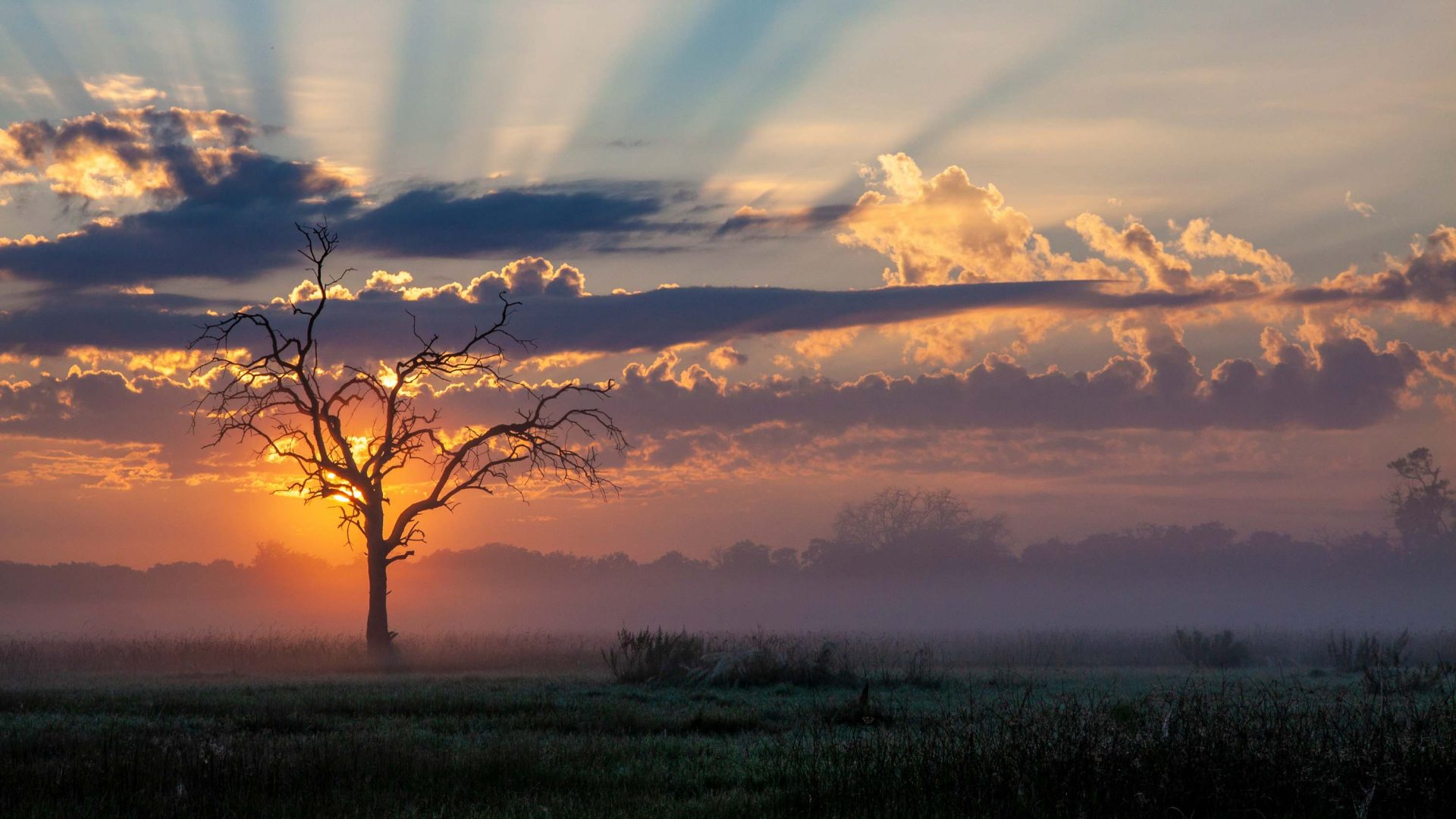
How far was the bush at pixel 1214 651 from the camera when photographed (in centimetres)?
4091

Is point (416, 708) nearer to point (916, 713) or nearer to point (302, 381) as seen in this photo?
point (916, 713)

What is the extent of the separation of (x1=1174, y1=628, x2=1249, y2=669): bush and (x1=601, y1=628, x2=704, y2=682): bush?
19817mm

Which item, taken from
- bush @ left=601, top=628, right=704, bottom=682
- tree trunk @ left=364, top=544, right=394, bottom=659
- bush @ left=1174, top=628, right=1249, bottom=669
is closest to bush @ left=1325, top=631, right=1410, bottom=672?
bush @ left=1174, top=628, right=1249, bottom=669

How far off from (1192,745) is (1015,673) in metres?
20.7

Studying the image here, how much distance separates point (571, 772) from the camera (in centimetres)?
1320

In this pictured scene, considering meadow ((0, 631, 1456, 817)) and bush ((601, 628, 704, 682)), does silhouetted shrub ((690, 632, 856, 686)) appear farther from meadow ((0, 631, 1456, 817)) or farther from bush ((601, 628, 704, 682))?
meadow ((0, 631, 1456, 817))

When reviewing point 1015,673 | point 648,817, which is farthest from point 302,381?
point 648,817

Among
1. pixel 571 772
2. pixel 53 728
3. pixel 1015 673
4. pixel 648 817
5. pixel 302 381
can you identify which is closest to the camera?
pixel 648 817

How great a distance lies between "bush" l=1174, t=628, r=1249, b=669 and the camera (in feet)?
134

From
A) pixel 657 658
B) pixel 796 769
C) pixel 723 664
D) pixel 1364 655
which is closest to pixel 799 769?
pixel 796 769

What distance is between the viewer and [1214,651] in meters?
41.2

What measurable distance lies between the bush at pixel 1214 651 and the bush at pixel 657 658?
1982 centimetres

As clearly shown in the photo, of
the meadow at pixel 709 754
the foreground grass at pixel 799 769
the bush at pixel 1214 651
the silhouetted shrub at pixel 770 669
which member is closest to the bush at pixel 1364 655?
the bush at pixel 1214 651

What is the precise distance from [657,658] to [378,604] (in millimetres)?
14974
